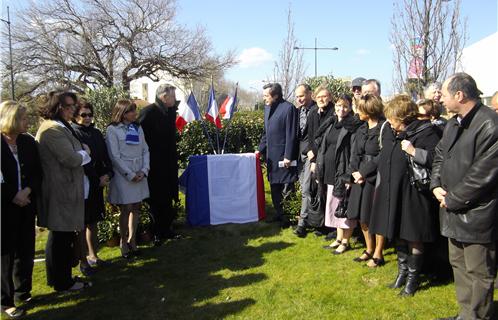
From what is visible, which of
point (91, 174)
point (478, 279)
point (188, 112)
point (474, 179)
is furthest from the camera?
point (188, 112)

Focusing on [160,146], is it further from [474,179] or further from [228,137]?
[228,137]

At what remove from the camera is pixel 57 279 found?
173 inches

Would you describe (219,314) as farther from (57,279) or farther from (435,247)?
(435,247)

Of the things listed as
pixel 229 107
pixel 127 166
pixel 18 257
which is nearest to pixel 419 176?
pixel 127 166

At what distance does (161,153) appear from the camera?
6082 millimetres

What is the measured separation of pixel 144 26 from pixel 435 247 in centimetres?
A: 2731

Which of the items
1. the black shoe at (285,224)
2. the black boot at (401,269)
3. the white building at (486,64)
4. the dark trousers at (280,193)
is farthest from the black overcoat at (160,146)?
the white building at (486,64)

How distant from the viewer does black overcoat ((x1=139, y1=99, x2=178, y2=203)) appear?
5957mm

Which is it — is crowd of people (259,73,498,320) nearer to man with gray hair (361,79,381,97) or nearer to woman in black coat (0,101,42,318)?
man with gray hair (361,79,381,97)

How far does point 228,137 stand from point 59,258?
28.5ft

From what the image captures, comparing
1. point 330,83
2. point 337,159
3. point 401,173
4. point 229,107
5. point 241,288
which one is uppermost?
point 330,83

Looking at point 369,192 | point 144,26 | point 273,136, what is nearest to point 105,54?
point 144,26

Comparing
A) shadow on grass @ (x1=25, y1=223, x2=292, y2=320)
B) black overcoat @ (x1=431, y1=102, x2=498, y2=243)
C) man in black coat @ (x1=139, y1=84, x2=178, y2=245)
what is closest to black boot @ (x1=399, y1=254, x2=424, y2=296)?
black overcoat @ (x1=431, y1=102, x2=498, y2=243)

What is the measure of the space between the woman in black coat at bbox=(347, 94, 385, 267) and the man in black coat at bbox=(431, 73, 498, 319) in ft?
4.03
